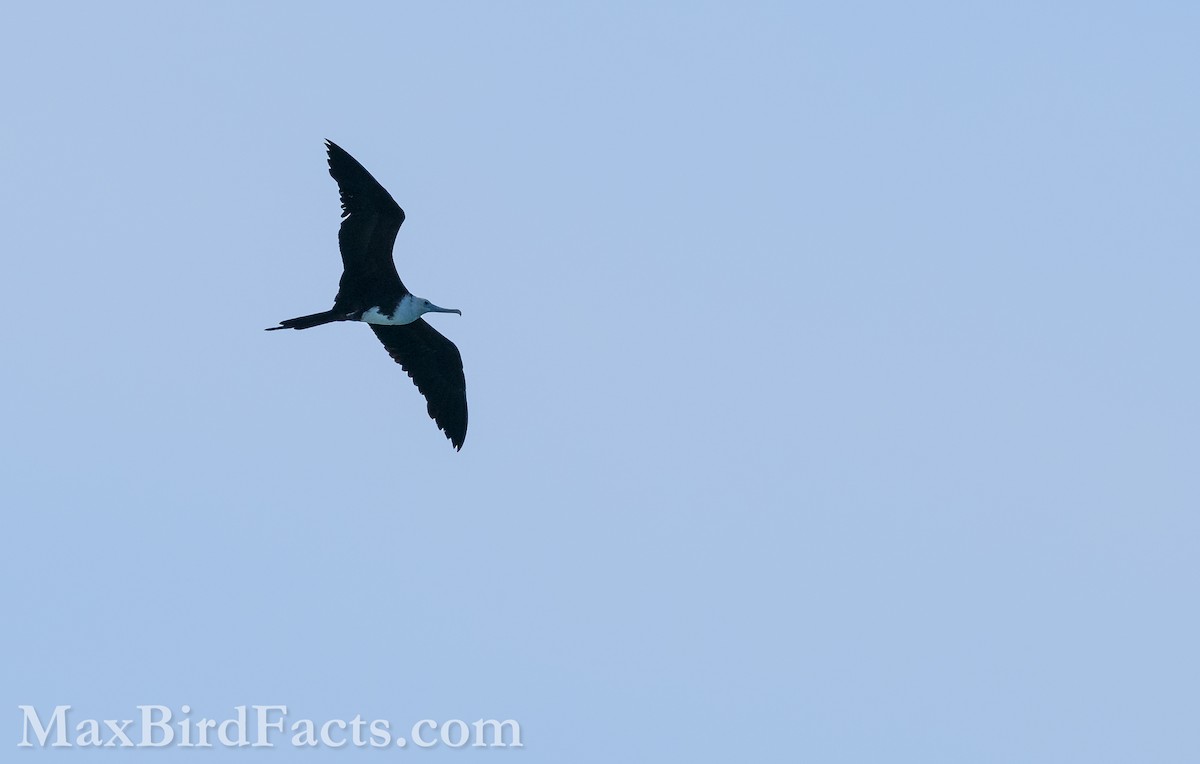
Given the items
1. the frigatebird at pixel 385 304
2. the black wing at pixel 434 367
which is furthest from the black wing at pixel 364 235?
the black wing at pixel 434 367

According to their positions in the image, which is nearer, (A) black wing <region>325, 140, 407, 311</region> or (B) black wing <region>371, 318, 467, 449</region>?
(A) black wing <region>325, 140, 407, 311</region>

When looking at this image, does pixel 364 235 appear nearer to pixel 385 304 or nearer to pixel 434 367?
pixel 385 304

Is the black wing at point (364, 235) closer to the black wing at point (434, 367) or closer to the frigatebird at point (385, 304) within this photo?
the frigatebird at point (385, 304)

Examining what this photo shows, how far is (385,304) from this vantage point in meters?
21.0

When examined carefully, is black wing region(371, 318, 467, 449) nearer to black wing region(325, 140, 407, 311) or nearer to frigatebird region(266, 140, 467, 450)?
frigatebird region(266, 140, 467, 450)

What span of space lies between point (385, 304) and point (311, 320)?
1.10 meters

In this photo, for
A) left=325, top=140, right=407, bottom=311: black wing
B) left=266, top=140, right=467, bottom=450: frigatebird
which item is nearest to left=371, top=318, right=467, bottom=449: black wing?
left=266, top=140, right=467, bottom=450: frigatebird

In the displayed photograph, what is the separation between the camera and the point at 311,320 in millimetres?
20141

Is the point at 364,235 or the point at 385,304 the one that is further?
the point at 385,304

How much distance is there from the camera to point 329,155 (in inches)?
782

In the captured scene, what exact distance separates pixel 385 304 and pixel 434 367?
1657mm

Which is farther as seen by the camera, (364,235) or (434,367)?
(434,367)

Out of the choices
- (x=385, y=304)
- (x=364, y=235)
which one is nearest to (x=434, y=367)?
(x=385, y=304)

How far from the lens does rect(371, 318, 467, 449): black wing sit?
72.5 ft
